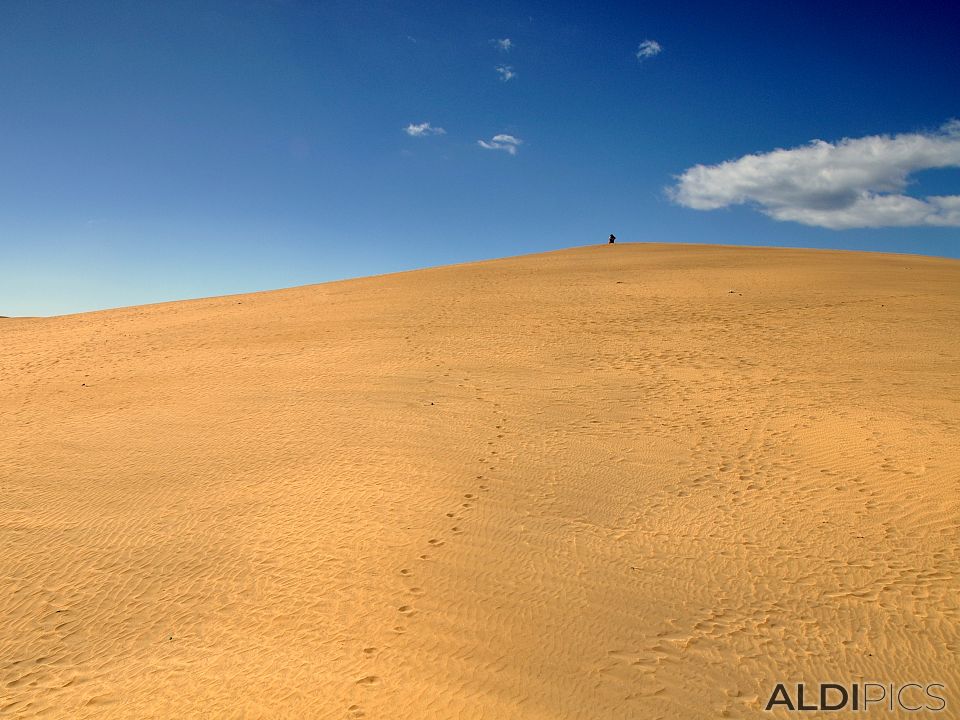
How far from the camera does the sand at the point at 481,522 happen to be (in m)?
6.00

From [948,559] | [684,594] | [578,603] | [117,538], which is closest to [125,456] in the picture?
[117,538]

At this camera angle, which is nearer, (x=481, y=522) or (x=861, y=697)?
(x=861, y=697)

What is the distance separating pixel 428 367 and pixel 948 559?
35.4 ft

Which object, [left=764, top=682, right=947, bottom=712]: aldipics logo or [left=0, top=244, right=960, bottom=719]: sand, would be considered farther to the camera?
[left=0, top=244, right=960, bottom=719]: sand

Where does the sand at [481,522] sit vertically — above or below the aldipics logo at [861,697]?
above

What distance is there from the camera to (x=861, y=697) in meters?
5.71

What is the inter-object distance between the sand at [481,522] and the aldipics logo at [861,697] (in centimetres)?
14

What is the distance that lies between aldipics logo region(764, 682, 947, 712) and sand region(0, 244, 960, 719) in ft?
0.46

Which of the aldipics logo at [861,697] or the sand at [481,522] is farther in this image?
the sand at [481,522]

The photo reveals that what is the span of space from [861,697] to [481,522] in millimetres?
4621

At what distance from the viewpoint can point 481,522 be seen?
8.84 m

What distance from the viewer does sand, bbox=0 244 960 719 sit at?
600 cm

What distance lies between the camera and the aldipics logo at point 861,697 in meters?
5.58

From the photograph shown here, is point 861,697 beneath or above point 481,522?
beneath
